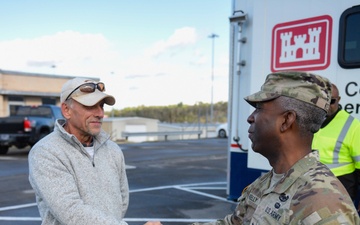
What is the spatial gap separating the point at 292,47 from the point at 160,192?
175 inches

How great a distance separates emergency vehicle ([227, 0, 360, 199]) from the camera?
10.5 ft

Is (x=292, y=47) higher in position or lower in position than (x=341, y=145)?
higher

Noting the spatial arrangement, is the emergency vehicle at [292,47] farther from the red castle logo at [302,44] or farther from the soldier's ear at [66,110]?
the soldier's ear at [66,110]

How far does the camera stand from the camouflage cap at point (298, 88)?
1392 mm

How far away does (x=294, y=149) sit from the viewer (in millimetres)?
1442

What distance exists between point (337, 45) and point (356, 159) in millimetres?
1117

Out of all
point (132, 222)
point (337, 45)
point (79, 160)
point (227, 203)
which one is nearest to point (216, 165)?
point (227, 203)

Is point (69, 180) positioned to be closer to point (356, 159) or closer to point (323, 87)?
point (323, 87)

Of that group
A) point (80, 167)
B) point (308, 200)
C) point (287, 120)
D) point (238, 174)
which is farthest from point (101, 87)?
point (238, 174)

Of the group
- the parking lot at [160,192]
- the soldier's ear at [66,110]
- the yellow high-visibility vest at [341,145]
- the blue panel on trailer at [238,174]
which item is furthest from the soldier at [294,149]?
the parking lot at [160,192]

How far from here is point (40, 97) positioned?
26672 mm

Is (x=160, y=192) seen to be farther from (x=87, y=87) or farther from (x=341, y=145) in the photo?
(x=87, y=87)

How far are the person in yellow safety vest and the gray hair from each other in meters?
1.56

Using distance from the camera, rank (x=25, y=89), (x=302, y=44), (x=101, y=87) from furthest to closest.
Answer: (x=25, y=89), (x=302, y=44), (x=101, y=87)
